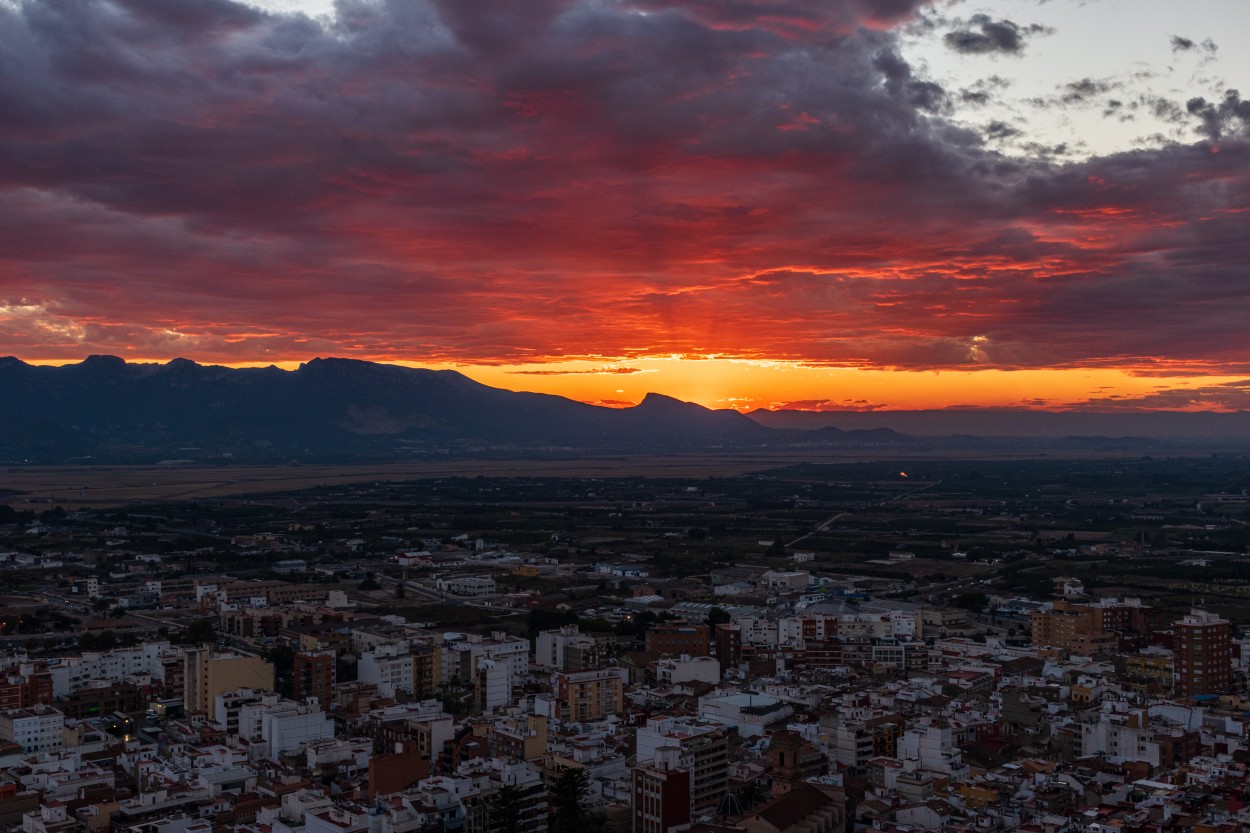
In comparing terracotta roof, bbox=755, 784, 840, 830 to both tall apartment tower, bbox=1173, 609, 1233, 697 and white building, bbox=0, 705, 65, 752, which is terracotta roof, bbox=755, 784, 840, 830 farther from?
white building, bbox=0, 705, 65, 752

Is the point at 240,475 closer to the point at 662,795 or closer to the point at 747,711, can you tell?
the point at 747,711

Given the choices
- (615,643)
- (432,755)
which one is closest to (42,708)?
(432,755)

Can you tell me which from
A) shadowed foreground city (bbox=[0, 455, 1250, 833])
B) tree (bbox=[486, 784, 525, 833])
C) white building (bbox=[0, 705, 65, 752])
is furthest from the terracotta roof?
white building (bbox=[0, 705, 65, 752])

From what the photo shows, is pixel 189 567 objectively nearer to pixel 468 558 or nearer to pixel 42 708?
pixel 468 558

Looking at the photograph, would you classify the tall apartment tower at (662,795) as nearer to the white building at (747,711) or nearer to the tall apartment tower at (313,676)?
the white building at (747,711)

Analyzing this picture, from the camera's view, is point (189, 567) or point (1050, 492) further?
point (1050, 492)

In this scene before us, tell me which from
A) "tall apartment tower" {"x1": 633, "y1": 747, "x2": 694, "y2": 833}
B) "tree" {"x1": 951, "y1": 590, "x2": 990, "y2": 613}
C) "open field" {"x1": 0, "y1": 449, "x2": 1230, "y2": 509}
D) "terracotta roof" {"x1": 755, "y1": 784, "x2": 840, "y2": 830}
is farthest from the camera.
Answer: "open field" {"x1": 0, "y1": 449, "x2": 1230, "y2": 509}
